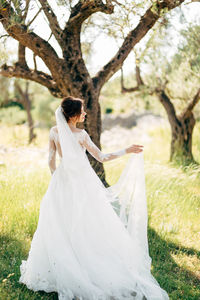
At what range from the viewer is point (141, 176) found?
3943 millimetres

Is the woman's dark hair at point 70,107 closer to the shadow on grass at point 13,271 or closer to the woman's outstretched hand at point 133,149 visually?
the woman's outstretched hand at point 133,149

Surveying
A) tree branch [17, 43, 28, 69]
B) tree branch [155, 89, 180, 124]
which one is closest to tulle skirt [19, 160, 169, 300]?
tree branch [17, 43, 28, 69]

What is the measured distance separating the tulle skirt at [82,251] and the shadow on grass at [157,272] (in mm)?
109

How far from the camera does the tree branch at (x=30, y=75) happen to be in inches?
222

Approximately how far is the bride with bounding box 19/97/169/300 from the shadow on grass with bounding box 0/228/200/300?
10 centimetres

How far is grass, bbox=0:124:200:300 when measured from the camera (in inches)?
142

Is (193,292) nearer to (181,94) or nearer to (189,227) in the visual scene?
(189,227)

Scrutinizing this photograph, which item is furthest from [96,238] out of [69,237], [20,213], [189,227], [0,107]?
[0,107]

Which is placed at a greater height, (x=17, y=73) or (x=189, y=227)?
(x=17, y=73)

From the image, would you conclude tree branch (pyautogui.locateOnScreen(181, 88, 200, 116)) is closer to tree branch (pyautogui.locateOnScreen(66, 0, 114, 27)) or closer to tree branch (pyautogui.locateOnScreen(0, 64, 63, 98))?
tree branch (pyautogui.locateOnScreen(0, 64, 63, 98))

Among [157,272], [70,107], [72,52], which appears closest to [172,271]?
Answer: [157,272]

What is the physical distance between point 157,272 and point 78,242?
131cm

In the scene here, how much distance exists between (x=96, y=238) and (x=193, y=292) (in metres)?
1.31

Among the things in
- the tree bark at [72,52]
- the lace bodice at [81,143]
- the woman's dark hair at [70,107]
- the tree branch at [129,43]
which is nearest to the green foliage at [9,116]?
the tree bark at [72,52]
